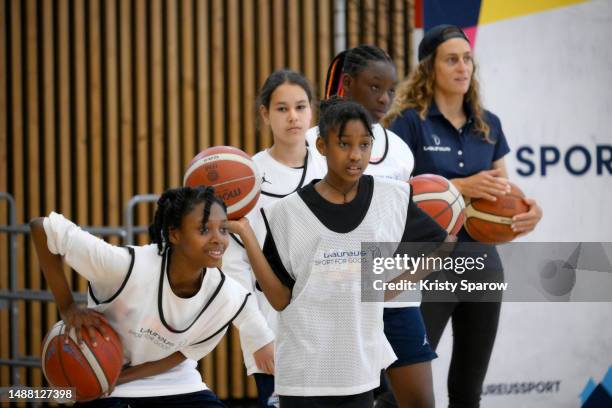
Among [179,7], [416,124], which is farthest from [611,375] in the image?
[179,7]

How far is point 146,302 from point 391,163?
115cm

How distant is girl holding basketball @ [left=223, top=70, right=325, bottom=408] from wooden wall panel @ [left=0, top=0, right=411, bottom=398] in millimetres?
2735

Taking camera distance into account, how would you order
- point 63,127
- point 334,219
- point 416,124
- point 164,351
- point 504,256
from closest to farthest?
1. point 334,219
2. point 164,351
3. point 416,124
4. point 504,256
5. point 63,127

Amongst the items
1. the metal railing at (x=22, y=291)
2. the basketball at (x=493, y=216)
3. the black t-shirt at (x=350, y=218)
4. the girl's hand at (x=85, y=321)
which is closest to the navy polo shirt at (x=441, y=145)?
the basketball at (x=493, y=216)

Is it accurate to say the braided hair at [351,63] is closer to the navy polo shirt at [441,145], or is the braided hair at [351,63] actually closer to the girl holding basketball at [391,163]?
the girl holding basketball at [391,163]

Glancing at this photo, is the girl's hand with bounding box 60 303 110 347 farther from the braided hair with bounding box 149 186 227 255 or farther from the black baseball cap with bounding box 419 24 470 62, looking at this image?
the black baseball cap with bounding box 419 24 470 62

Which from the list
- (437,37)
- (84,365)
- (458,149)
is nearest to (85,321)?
(84,365)

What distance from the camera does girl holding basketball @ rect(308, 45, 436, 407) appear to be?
367cm

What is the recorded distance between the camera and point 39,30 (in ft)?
21.9

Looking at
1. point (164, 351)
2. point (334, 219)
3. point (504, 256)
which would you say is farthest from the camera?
point (504, 256)

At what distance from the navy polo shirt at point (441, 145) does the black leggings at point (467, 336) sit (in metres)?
0.57

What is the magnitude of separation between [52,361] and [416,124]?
1824 mm

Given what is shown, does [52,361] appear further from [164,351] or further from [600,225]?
[600,225]

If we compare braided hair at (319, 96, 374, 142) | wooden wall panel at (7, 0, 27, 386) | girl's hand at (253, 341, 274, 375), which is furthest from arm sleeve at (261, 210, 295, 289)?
wooden wall panel at (7, 0, 27, 386)
